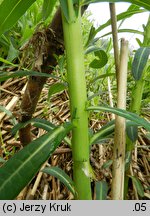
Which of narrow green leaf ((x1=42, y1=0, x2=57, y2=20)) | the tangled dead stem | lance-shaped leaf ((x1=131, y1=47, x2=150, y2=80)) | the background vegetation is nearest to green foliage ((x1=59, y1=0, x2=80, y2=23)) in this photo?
the background vegetation

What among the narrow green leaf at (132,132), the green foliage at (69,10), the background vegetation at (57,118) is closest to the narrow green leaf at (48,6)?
the background vegetation at (57,118)

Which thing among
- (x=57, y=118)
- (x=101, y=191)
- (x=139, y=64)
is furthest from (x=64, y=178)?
(x=57, y=118)

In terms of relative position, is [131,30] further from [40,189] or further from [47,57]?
[40,189]

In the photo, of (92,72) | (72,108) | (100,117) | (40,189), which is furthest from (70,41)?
(92,72)

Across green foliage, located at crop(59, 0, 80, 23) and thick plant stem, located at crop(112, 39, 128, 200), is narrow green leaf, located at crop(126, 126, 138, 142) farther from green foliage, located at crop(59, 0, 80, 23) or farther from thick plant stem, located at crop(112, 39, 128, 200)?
green foliage, located at crop(59, 0, 80, 23)

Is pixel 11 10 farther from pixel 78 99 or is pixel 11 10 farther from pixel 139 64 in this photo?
pixel 139 64

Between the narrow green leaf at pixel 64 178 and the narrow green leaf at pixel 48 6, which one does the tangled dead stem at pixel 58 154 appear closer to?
the narrow green leaf at pixel 64 178

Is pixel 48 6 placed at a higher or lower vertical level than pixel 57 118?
higher
